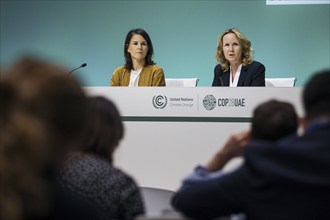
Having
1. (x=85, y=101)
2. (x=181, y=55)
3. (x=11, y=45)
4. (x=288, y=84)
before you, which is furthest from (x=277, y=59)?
(x=85, y=101)

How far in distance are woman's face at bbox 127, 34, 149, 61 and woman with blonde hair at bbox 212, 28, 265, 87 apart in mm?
602

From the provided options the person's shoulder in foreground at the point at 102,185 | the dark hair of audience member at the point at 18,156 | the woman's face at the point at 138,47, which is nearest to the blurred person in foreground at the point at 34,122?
the dark hair of audience member at the point at 18,156

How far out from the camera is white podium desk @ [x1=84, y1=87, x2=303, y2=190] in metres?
3.28

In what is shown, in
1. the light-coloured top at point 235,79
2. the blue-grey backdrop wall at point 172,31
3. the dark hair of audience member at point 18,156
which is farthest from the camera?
the blue-grey backdrop wall at point 172,31

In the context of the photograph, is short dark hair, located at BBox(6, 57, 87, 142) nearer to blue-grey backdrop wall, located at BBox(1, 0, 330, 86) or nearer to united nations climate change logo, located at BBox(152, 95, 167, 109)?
united nations climate change logo, located at BBox(152, 95, 167, 109)

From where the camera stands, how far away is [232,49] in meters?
4.04

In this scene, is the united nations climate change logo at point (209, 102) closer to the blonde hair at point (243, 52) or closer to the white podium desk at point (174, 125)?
the white podium desk at point (174, 125)

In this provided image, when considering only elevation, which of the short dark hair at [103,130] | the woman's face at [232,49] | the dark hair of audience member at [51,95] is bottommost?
the short dark hair at [103,130]

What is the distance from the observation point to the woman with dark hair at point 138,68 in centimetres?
391

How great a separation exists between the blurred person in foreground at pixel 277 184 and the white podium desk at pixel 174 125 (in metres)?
1.92

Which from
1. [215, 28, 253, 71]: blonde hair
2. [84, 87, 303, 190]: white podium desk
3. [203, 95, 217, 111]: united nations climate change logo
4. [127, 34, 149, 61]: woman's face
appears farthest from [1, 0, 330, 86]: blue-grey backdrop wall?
[203, 95, 217, 111]: united nations climate change logo

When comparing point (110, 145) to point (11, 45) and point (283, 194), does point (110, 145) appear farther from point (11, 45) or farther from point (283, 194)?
point (11, 45)

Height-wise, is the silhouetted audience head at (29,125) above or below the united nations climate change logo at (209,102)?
above

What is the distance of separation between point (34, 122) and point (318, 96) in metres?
0.87
